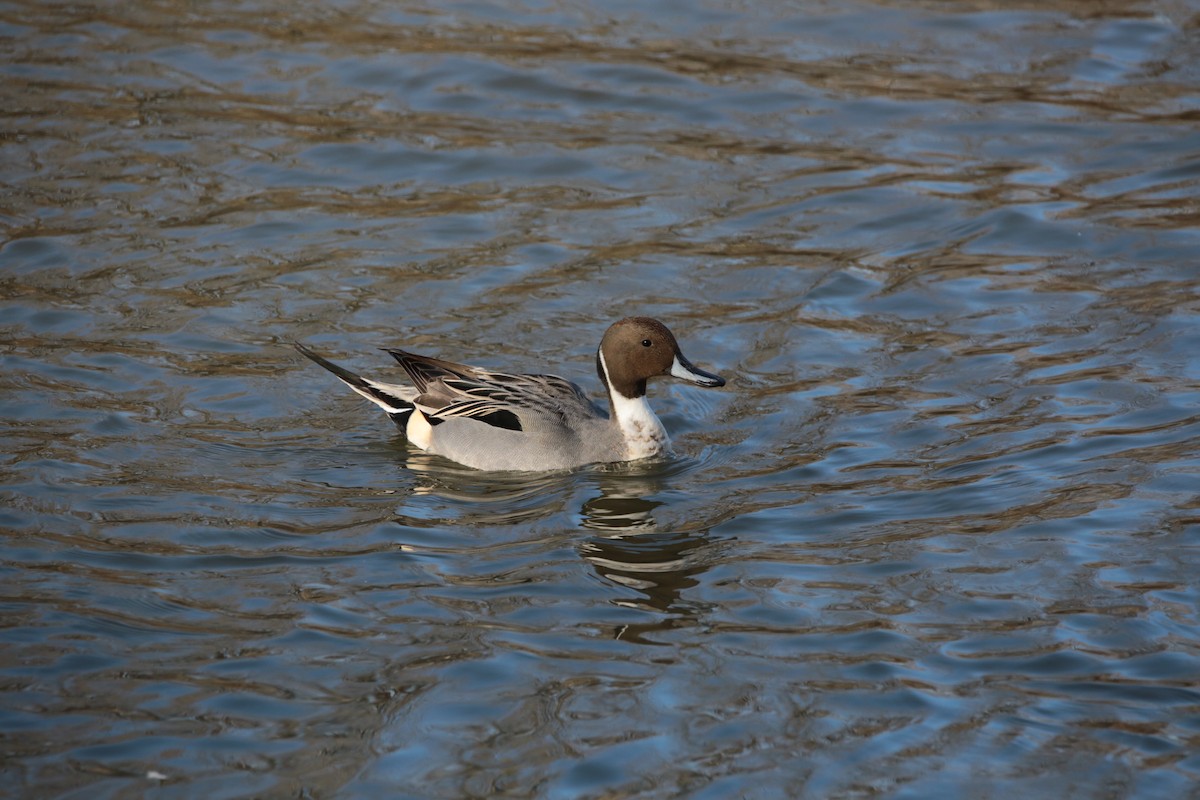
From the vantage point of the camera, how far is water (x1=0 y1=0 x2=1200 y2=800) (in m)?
4.93

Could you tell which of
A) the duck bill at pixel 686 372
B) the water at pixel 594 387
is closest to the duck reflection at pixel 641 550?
Answer: the water at pixel 594 387

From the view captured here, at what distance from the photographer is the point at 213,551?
6.11m

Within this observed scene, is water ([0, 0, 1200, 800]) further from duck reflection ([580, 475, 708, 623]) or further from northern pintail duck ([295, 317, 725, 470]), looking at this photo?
northern pintail duck ([295, 317, 725, 470])

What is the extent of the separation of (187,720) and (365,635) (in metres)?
0.80

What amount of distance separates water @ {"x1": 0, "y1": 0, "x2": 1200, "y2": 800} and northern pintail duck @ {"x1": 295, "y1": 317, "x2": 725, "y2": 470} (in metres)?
0.18

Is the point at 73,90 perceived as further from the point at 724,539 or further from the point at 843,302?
the point at 724,539

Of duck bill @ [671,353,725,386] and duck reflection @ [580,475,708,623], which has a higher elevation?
duck bill @ [671,353,725,386]

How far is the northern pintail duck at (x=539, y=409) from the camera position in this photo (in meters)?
7.39

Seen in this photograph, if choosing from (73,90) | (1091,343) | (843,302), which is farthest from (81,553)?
(73,90)

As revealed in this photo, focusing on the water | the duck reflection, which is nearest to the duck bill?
the water

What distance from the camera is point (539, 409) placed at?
740cm

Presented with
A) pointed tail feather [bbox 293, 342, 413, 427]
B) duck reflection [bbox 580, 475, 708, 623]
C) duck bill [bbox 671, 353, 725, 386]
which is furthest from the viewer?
pointed tail feather [bbox 293, 342, 413, 427]

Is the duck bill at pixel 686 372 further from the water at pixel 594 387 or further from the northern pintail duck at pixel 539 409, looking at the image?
the water at pixel 594 387

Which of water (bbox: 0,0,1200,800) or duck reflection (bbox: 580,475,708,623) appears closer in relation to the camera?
water (bbox: 0,0,1200,800)
